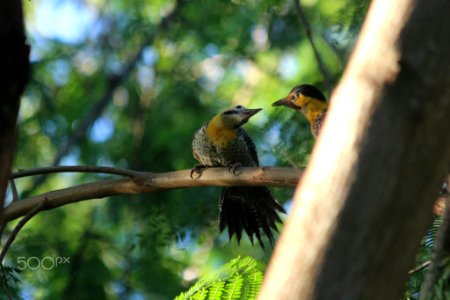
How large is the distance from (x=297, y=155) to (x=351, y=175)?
14.7ft

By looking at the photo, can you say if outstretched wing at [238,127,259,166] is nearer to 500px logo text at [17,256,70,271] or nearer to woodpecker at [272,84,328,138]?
woodpecker at [272,84,328,138]

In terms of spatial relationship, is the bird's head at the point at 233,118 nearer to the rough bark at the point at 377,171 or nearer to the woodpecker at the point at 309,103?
the woodpecker at the point at 309,103

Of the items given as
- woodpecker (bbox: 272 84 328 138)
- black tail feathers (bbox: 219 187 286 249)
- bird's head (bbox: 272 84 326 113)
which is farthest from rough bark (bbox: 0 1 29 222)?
bird's head (bbox: 272 84 326 113)

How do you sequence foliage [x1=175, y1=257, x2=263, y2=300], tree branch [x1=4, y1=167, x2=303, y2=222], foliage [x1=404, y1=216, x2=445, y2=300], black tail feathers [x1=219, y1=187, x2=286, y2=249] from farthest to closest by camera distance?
1. black tail feathers [x1=219, y1=187, x2=286, y2=249]
2. tree branch [x1=4, y1=167, x2=303, y2=222]
3. foliage [x1=404, y1=216, x2=445, y2=300]
4. foliage [x1=175, y1=257, x2=263, y2=300]

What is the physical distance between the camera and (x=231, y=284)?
364cm

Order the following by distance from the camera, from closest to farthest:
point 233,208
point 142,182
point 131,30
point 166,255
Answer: point 142,182
point 233,208
point 166,255
point 131,30

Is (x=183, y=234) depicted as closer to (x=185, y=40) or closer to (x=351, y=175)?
(x=185, y=40)

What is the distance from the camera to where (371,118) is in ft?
7.00

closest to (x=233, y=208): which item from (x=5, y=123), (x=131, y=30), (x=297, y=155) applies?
(x=297, y=155)

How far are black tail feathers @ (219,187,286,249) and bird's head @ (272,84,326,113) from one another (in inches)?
53.8

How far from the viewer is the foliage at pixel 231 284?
3.62 m

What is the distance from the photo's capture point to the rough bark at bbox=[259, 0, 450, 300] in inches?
80.0

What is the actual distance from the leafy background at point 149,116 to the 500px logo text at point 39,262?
0.34ft

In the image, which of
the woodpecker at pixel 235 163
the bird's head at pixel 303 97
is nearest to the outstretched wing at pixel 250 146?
the woodpecker at pixel 235 163
